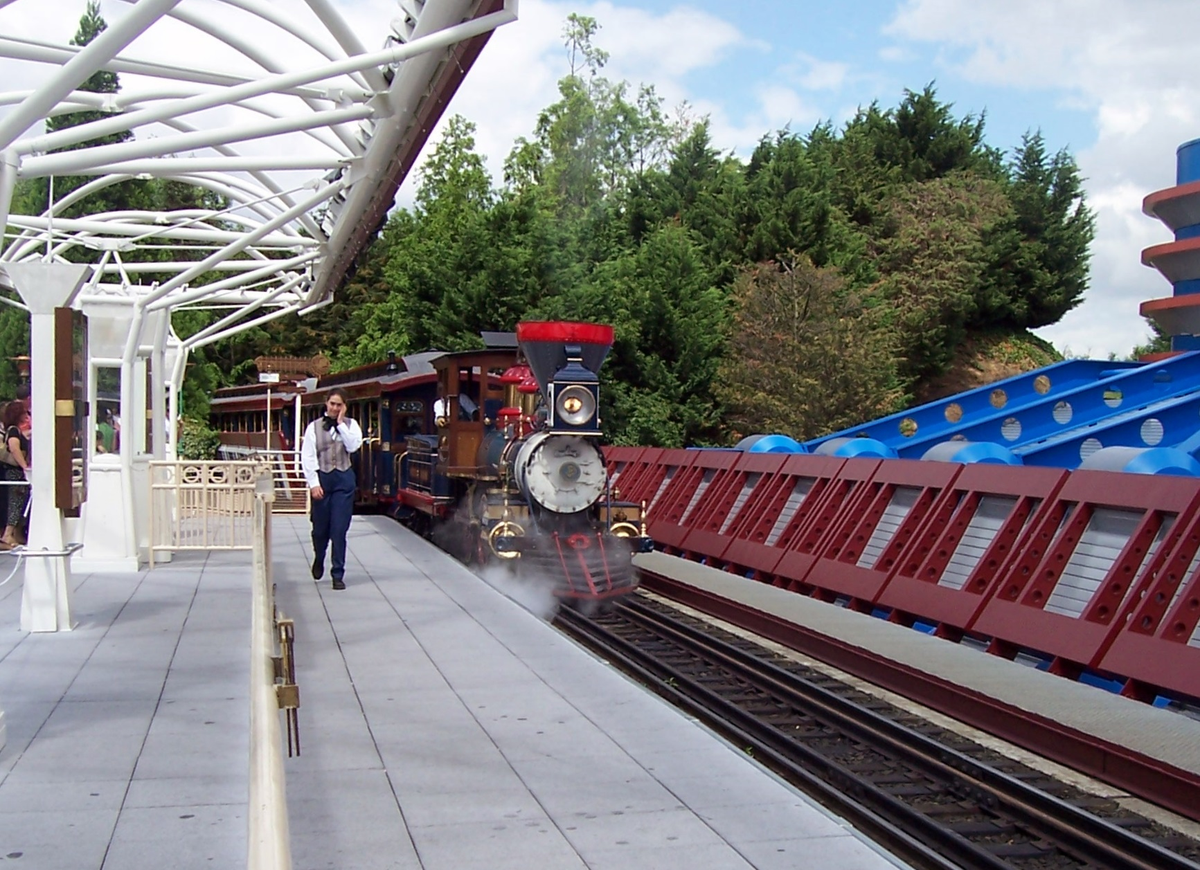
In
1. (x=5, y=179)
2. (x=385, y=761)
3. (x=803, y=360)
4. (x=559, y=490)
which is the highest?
(x=803, y=360)

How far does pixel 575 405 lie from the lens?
12328 millimetres

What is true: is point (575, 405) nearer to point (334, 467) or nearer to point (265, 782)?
point (334, 467)

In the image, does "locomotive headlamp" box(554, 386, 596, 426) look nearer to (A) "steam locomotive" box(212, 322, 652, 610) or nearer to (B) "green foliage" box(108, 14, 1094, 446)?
(A) "steam locomotive" box(212, 322, 652, 610)

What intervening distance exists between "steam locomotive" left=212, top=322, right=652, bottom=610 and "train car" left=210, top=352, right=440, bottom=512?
0.42 meters

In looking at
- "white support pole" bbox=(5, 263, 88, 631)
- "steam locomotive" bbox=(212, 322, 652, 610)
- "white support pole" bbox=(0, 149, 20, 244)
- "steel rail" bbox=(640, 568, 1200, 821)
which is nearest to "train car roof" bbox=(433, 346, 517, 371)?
"steam locomotive" bbox=(212, 322, 652, 610)

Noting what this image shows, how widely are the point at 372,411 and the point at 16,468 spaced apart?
1010cm

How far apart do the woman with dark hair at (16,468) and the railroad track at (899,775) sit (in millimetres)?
6123

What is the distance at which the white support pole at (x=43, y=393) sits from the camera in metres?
7.52

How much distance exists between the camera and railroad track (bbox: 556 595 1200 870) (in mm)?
5270

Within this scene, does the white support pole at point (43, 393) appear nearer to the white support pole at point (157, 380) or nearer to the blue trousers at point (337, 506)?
the blue trousers at point (337, 506)

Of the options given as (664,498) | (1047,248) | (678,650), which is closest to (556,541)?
(678,650)

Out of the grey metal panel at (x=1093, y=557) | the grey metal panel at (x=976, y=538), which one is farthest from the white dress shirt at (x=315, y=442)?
the grey metal panel at (x=1093, y=557)

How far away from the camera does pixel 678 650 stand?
10.4m

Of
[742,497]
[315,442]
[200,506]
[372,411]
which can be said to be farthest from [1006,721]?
[372,411]
